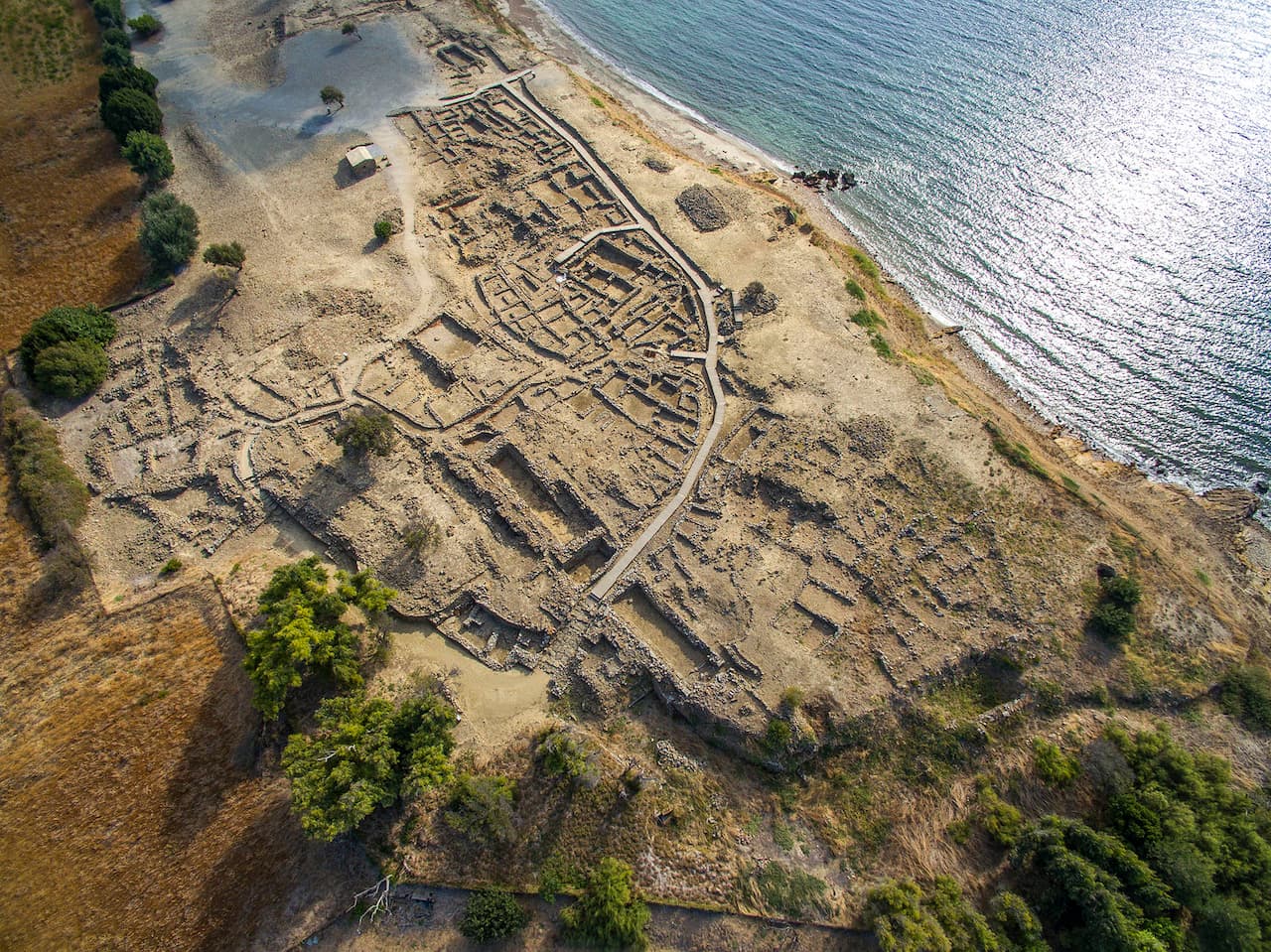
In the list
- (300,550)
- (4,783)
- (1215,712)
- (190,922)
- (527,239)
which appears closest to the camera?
(190,922)

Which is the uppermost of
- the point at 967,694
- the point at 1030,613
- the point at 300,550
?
the point at 1030,613

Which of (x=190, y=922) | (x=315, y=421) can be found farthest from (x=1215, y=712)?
(x=315, y=421)

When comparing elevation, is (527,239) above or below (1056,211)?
below

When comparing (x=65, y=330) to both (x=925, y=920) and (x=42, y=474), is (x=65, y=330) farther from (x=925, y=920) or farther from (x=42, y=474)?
(x=925, y=920)

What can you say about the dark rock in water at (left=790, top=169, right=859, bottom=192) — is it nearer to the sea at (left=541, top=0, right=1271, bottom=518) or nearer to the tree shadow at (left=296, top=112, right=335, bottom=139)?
the sea at (left=541, top=0, right=1271, bottom=518)

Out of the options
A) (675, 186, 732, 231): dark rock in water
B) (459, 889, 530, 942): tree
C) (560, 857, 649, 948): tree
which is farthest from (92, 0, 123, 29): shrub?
(560, 857, 649, 948): tree

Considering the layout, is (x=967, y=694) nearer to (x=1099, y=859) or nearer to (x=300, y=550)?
(x=1099, y=859)

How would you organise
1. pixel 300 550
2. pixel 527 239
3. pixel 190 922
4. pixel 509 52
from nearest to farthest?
pixel 190 922 < pixel 300 550 < pixel 527 239 < pixel 509 52
